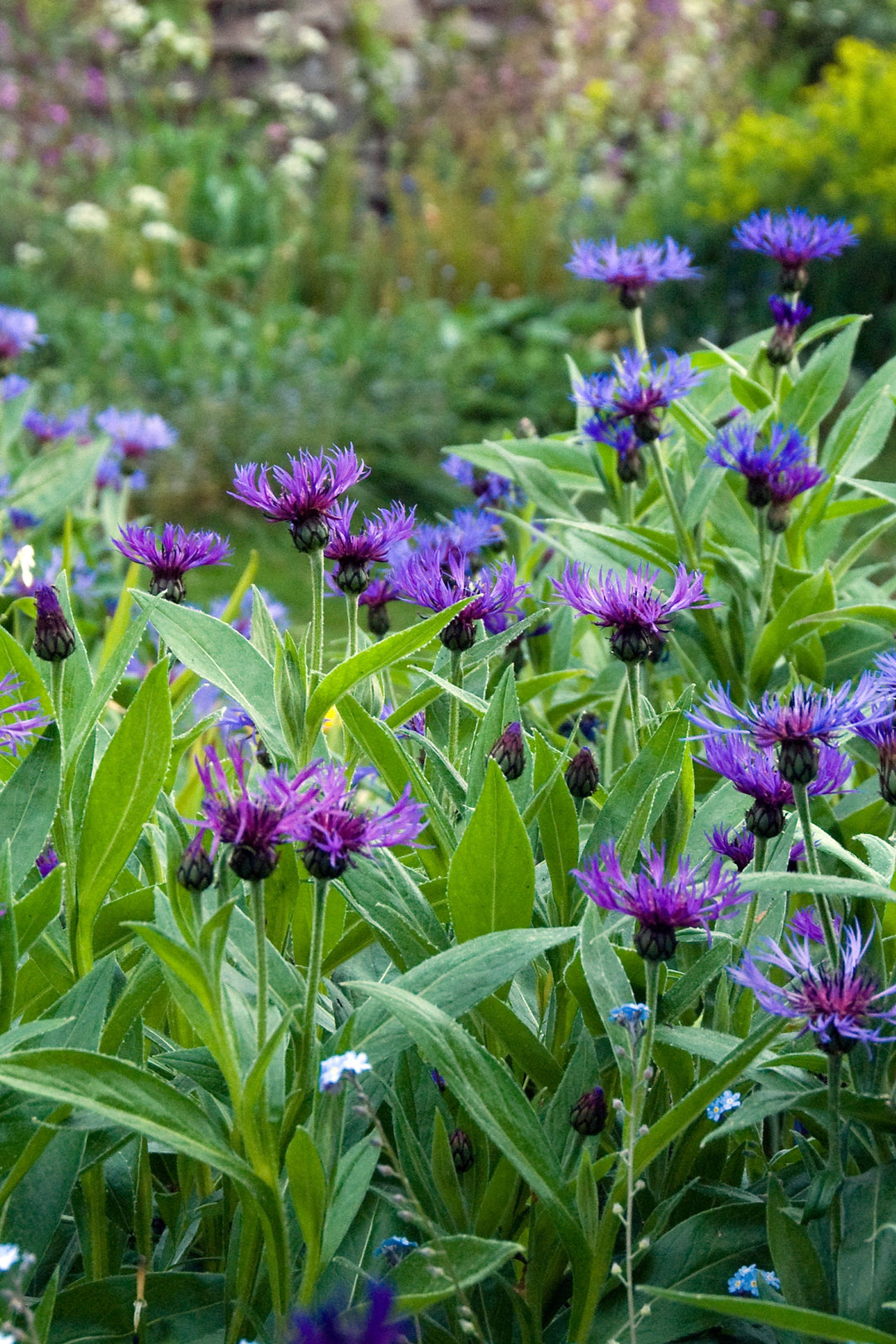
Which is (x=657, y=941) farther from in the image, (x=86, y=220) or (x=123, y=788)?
(x=86, y=220)

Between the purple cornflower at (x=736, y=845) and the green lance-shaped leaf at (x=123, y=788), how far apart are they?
15.5 inches

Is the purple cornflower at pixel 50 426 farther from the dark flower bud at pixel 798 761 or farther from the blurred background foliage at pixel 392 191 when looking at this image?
the dark flower bud at pixel 798 761

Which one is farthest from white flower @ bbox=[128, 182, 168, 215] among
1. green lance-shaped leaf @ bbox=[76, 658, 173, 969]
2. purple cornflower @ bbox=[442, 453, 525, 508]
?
green lance-shaped leaf @ bbox=[76, 658, 173, 969]

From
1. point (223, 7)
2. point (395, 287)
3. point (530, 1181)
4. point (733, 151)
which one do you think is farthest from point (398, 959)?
point (223, 7)

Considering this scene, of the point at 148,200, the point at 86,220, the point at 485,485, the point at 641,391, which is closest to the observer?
the point at 641,391

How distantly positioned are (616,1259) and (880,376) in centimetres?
106

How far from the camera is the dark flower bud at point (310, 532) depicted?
1017mm

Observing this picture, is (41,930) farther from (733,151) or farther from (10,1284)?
(733,151)

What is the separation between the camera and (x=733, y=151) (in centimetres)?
588

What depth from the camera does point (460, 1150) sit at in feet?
3.14

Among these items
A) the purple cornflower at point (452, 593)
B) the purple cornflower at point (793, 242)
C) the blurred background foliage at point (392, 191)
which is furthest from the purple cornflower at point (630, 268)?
the blurred background foliage at point (392, 191)

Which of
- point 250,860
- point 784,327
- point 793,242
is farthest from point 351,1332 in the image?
point 793,242

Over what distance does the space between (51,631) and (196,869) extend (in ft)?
0.96

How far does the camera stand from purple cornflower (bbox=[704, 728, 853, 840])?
93cm
